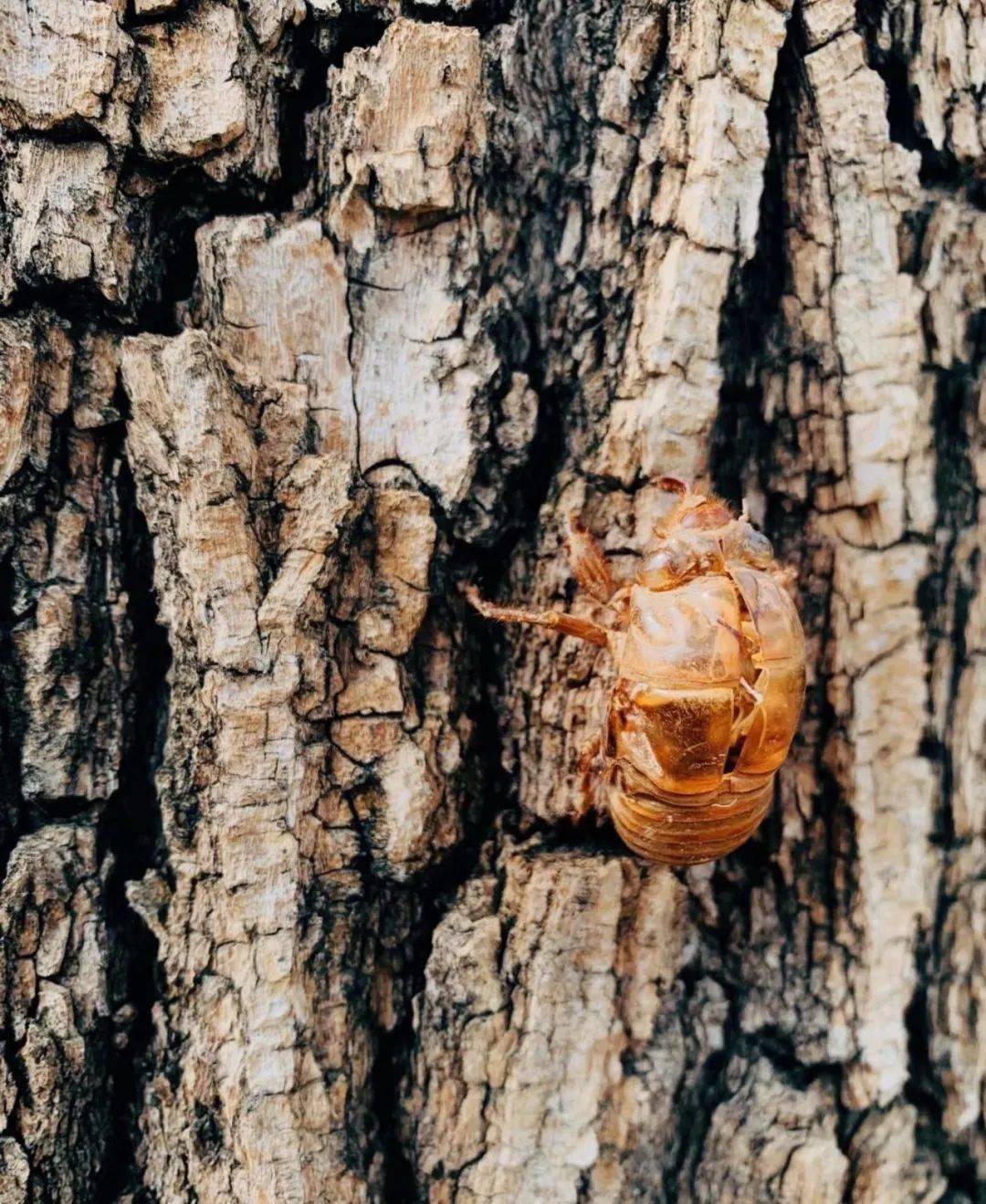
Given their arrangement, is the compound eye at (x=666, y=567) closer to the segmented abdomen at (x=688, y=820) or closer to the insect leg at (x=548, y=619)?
the insect leg at (x=548, y=619)

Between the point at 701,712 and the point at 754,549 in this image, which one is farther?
the point at 754,549

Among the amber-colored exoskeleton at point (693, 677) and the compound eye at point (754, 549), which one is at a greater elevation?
the compound eye at point (754, 549)

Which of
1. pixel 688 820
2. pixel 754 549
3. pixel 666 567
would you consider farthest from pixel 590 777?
pixel 754 549

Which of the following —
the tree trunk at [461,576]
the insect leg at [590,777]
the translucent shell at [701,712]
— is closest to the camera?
the tree trunk at [461,576]

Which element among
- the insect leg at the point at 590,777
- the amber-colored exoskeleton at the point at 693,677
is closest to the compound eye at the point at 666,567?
the amber-colored exoskeleton at the point at 693,677

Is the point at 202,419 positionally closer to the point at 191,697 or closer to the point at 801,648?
the point at 191,697

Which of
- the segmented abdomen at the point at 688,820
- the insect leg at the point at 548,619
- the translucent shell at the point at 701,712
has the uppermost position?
the insect leg at the point at 548,619

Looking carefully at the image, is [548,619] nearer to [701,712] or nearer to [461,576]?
[461,576]
